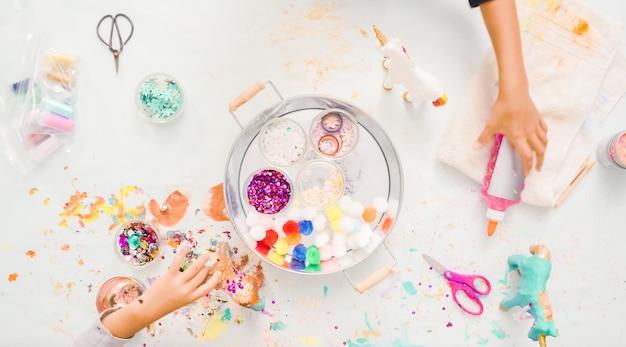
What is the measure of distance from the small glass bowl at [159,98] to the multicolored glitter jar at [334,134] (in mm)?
274

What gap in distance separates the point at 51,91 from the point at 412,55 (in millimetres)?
724

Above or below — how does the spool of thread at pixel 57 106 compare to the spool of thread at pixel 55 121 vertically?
above

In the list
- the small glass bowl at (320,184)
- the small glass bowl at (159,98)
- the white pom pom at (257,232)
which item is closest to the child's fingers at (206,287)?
the white pom pom at (257,232)

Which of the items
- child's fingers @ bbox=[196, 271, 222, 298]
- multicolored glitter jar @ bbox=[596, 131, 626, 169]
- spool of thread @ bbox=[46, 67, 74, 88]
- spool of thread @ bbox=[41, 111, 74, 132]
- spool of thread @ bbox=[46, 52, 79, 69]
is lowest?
multicolored glitter jar @ bbox=[596, 131, 626, 169]

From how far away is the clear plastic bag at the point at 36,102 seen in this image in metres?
1.03

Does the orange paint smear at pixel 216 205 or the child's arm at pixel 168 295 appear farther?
the orange paint smear at pixel 216 205

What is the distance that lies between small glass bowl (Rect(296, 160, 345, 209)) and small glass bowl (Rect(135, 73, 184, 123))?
0.92 ft

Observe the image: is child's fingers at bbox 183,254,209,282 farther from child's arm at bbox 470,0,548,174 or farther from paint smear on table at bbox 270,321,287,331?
child's arm at bbox 470,0,548,174

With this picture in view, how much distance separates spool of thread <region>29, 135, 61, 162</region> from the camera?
1029mm

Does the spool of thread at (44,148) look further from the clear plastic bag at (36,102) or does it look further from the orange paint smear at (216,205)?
the orange paint smear at (216,205)

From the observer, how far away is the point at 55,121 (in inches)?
40.1

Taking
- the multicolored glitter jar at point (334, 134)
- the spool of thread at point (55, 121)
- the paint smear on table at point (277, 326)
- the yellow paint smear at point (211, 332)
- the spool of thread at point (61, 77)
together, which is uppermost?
the spool of thread at point (61, 77)

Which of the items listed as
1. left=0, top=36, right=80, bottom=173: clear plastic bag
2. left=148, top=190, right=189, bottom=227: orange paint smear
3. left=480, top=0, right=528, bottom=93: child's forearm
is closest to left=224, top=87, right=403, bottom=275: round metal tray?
left=148, top=190, right=189, bottom=227: orange paint smear

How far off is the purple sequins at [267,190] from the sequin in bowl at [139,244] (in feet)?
0.70
